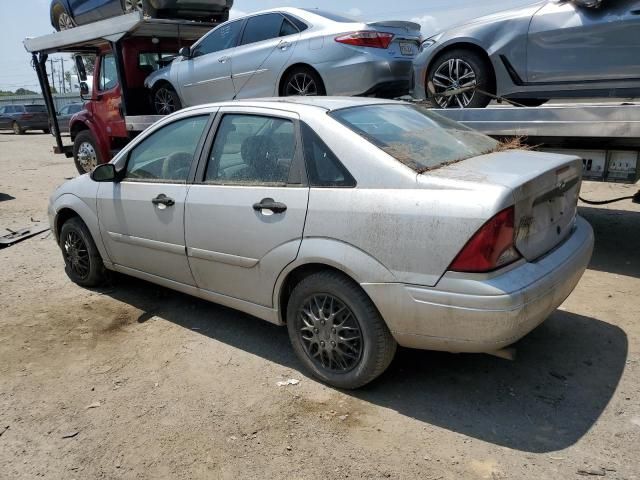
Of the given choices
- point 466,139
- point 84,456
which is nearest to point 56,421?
point 84,456

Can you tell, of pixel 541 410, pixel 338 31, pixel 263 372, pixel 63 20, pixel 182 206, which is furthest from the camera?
pixel 63 20

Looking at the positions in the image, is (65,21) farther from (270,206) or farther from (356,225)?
(356,225)

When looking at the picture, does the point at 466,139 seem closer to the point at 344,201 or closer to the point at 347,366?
the point at 344,201

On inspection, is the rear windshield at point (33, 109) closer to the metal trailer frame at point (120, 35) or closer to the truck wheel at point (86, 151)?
the metal trailer frame at point (120, 35)

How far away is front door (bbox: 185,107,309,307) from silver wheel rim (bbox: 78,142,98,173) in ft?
23.1

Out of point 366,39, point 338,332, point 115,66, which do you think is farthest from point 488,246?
point 115,66

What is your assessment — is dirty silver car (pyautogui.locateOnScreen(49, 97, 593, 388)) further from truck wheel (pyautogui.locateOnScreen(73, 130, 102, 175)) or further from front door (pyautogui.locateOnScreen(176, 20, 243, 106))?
truck wheel (pyautogui.locateOnScreen(73, 130, 102, 175))

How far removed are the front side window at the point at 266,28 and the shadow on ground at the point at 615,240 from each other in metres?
4.39

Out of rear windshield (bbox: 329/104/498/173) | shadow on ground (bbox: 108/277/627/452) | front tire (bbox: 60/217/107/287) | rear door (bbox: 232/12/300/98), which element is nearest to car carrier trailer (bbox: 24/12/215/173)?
rear door (bbox: 232/12/300/98)

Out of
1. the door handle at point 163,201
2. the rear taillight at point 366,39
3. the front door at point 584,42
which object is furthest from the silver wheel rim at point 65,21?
the front door at point 584,42

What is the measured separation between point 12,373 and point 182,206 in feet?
5.10

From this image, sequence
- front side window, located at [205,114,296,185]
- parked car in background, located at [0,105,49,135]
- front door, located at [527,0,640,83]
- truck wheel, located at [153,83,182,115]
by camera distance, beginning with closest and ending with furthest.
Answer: front side window, located at [205,114,296,185], front door, located at [527,0,640,83], truck wheel, located at [153,83,182,115], parked car in background, located at [0,105,49,135]

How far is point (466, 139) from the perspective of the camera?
348cm

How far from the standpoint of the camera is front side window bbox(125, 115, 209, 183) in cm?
375
